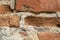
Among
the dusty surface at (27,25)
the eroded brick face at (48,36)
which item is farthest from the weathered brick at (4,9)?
the eroded brick face at (48,36)

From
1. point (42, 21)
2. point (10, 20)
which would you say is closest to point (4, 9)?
point (10, 20)

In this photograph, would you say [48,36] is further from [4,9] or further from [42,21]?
[4,9]

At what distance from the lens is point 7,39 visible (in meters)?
0.63

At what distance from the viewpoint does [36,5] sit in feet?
2.05

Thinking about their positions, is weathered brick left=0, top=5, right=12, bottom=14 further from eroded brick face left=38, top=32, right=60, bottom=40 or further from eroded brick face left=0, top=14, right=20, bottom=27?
eroded brick face left=38, top=32, right=60, bottom=40

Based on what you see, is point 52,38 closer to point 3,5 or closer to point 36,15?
point 36,15

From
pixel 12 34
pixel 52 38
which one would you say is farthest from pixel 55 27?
pixel 12 34

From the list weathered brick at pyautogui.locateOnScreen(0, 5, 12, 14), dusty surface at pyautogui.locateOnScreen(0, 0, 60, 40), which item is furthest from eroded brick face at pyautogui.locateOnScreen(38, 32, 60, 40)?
weathered brick at pyautogui.locateOnScreen(0, 5, 12, 14)

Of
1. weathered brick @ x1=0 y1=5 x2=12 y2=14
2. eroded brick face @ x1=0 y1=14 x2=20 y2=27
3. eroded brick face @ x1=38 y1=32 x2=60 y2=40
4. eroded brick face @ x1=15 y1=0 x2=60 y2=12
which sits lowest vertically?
eroded brick face @ x1=38 y1=32 x2=60 y2=40

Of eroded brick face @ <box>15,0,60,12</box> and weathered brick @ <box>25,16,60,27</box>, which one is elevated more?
eroded brick face @ <box>15,0,60,12</box>

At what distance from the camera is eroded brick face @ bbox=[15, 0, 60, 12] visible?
0.62 metres

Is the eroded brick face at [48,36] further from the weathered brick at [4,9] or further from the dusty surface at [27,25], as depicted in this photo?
the weathered brick at [4,9]

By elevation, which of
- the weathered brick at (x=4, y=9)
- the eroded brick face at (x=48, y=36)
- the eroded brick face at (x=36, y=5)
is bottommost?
the eroded brick face at (x=48, y=36)

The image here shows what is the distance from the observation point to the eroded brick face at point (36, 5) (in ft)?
2.05
